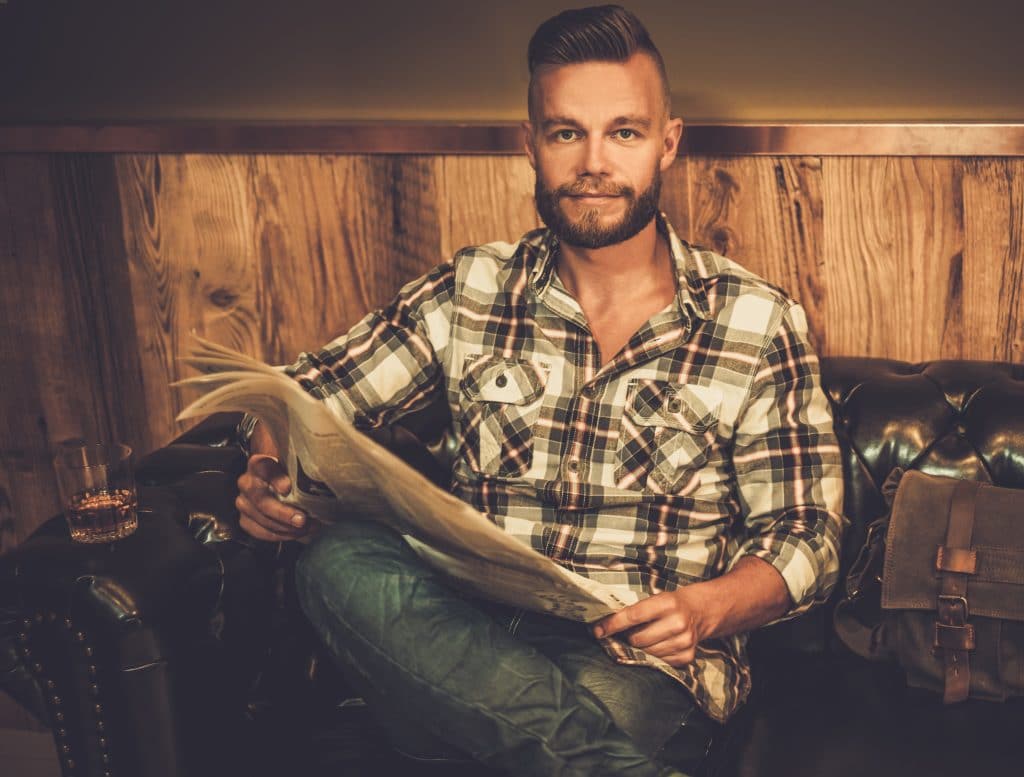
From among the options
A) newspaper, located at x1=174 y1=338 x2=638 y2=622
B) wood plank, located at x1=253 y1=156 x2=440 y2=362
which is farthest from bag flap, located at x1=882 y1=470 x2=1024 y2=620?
wood plank, located at x1=253 y1=156 x2=440 y2=362

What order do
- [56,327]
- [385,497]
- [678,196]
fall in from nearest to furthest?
[385,497], [678,196], [56,327]

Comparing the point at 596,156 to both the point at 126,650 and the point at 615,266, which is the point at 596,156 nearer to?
the point at 615,266

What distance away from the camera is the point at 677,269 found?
1630 millimetres

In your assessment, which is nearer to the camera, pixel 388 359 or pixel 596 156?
→ pixel 596 156

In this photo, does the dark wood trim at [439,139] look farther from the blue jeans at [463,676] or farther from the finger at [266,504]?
the blue jeans at [463,676]

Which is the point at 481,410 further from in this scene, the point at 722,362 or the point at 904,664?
the point at 904,664

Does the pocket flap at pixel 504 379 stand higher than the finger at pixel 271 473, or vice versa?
the pocket flap at pixel 504 379

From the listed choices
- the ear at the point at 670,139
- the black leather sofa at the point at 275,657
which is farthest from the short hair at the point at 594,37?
the black leather sofa at the point at 275,657

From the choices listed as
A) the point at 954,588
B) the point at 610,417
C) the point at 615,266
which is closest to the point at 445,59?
the point at 615,266

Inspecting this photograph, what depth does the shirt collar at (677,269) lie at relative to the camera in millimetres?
1594

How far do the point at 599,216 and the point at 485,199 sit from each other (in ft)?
1.72

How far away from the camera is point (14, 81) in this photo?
222 cm

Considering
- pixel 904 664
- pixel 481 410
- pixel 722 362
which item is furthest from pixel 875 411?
pixel 481 410

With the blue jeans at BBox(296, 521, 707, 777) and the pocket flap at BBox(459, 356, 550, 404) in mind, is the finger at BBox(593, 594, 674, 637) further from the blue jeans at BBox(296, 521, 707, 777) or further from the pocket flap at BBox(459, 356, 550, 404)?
the pocket flap at BBox(459, 356, 550, 404)
